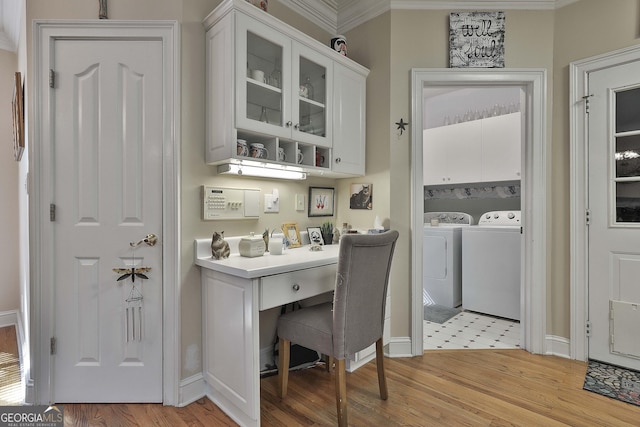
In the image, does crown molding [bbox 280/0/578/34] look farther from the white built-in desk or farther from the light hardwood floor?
the light hardwood floor

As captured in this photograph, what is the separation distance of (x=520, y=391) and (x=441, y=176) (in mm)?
2579

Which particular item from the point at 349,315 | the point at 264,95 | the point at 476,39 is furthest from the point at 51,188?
the point at 476,39

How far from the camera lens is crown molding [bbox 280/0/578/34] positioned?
7.84ft

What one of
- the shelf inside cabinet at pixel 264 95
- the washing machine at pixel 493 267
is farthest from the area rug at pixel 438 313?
the shelf inside cabinet at pixel 264 95

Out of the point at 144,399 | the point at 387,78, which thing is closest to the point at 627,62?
the point at 387,78

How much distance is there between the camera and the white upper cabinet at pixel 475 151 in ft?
11.1

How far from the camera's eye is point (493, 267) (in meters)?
3.22

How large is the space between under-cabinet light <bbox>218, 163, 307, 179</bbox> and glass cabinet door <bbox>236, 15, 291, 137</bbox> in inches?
9.0

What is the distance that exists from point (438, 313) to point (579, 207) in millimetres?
1670

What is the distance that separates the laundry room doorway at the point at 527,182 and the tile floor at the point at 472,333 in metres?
0.28

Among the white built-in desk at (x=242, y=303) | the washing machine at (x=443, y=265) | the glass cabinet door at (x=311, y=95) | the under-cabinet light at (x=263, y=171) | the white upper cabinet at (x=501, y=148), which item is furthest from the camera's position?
the washing machine at (x=443, y=265)

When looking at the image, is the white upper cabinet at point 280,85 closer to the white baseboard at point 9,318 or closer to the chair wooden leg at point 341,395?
the chair wooden leg at point 341,395

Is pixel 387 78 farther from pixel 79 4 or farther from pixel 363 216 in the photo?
pixel 79 4

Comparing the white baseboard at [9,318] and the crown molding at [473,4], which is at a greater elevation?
the crown molding at [473,4]
